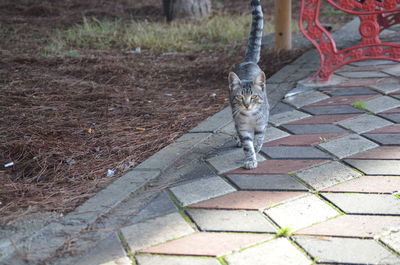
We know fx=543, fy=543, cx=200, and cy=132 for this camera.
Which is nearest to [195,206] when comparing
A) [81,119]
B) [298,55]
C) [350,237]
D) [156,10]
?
[350,237]

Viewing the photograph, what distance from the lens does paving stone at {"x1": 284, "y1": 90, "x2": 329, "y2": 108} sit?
4433 mm

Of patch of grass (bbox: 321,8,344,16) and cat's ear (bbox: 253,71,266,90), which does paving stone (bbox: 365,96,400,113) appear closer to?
cat's ear (bbox: 253,71,266,90)

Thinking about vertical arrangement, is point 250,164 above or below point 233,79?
below

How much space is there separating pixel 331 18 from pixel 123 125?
530 cm

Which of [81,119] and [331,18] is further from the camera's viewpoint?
[331,18]

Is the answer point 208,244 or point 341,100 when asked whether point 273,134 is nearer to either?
point 341,100

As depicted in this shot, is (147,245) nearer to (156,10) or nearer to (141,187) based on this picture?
(141,187)

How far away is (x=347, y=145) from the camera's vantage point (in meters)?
3.48

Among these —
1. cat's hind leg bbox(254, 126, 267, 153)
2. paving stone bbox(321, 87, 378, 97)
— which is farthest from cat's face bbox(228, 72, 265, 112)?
paving stone bbox(321, 87, 378, 97)

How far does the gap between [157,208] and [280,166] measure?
856 mm

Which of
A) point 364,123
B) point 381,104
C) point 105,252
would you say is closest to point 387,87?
point 381,104

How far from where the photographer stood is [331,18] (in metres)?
8.32

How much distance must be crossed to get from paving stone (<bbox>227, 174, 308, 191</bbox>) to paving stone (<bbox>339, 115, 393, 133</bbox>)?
3.08 feet

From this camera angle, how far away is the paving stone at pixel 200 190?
9.42 feet
